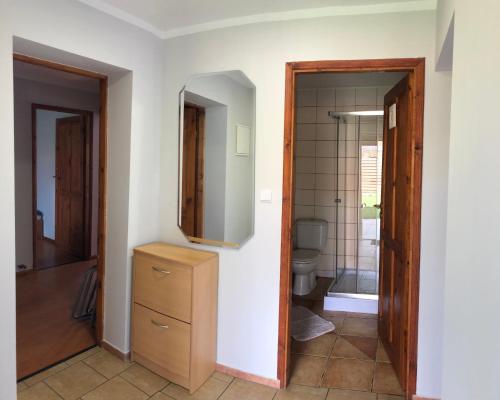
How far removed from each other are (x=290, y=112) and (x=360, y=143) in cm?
243

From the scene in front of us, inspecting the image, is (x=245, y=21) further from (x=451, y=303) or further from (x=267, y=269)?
(x=451, y=303)

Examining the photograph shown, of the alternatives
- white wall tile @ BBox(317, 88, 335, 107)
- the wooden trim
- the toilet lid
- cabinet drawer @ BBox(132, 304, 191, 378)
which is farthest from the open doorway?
white wall tile @ BBox(317, 88, 335, 107)

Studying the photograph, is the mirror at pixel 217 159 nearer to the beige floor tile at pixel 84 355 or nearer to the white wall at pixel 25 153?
the beige floor tile at pixel 84 355

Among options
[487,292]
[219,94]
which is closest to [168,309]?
[219,94]

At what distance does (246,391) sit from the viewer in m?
2.36

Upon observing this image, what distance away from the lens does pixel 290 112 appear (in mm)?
2336

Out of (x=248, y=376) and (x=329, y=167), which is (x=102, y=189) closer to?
(x=248, y=376)

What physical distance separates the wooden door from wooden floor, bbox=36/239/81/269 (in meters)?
0.08

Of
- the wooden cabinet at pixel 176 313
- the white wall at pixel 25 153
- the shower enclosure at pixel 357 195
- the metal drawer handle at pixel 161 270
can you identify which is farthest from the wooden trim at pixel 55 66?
the shower enclosure at pixel 357 195

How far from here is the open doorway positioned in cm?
281

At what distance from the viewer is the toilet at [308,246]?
4090 millimetres

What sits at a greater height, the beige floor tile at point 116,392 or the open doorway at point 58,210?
the open doorway at point 58,210

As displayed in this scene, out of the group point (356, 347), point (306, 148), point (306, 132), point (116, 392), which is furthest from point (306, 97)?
point (116, 392)

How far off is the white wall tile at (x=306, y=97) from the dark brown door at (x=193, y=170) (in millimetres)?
2243
